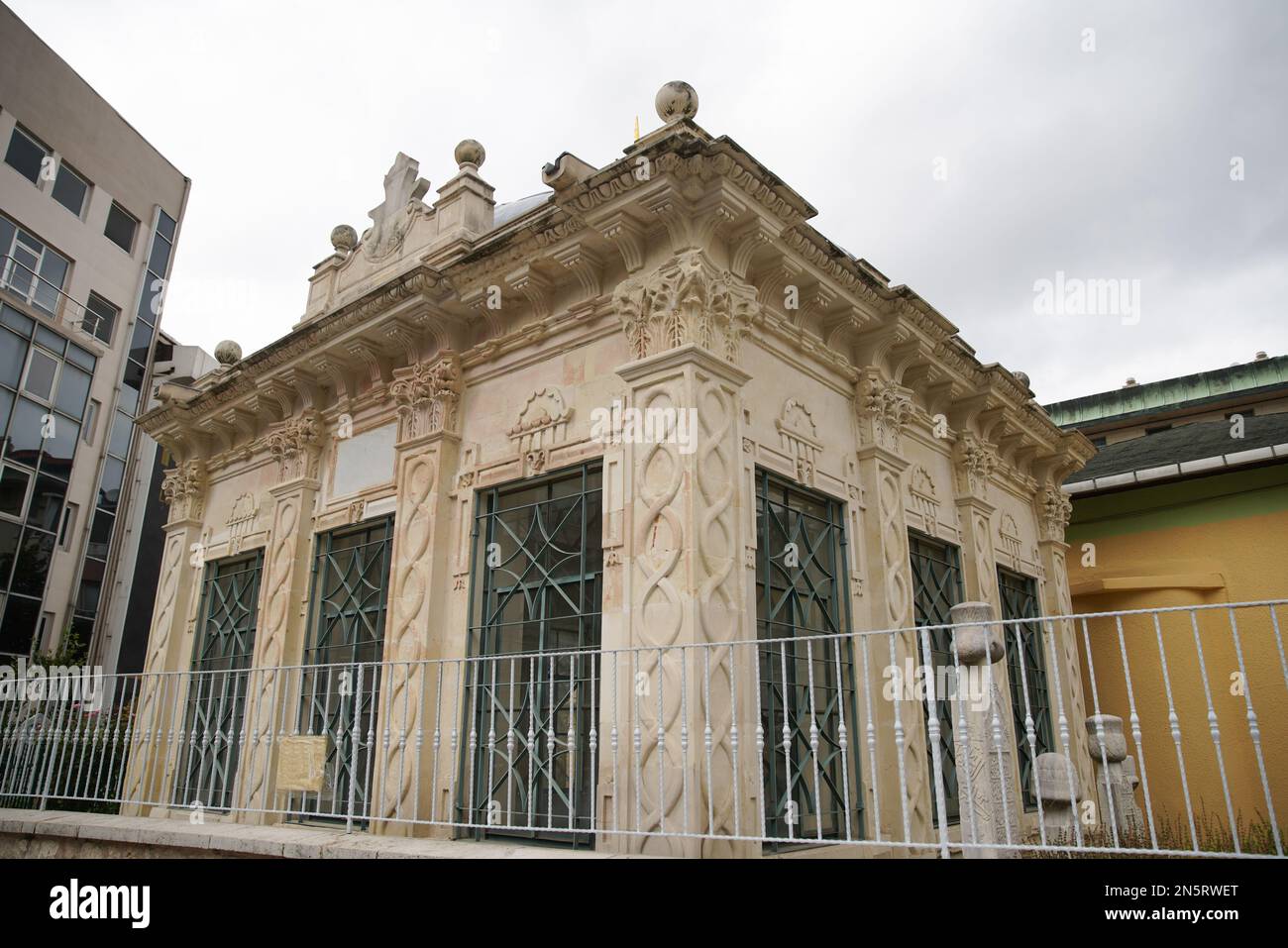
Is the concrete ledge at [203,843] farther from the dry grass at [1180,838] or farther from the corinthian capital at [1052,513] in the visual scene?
the corinthian capital at [1052,513]

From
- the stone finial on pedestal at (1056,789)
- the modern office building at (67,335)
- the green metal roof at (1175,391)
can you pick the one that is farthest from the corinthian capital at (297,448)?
the green metal roof at (1175,391)

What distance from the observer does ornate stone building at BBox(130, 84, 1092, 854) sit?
6.41 m

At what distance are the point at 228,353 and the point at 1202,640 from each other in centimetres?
1561

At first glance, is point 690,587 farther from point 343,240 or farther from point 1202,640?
point 1202,640

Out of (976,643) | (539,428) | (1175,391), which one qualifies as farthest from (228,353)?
(1175,391)

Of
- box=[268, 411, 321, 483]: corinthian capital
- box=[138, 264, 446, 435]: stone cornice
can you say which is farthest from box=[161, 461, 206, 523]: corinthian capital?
box=[268, 411, 321, 483]: corinthian capital

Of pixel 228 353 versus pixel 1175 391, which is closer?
pixel 228 353

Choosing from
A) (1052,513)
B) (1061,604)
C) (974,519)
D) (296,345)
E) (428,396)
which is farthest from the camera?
(1052,513)

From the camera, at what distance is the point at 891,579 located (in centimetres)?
850

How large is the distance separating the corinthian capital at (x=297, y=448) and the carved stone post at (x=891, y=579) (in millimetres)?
6319
